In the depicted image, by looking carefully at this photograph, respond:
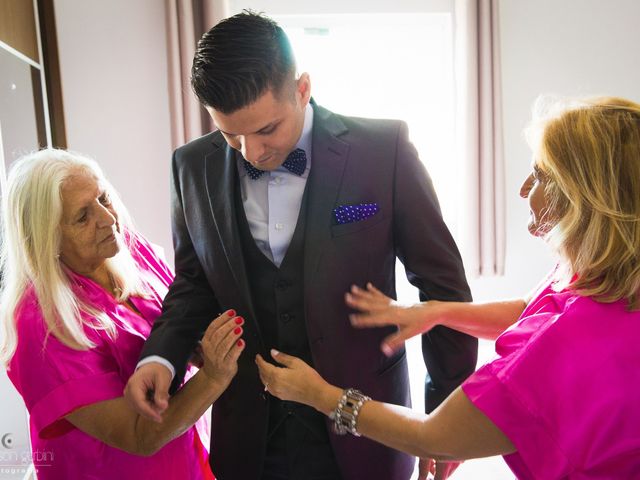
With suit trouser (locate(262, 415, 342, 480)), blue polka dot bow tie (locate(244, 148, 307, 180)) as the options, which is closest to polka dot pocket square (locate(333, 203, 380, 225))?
blue polka dot bow tie (locate(244, 148, 307, 180))

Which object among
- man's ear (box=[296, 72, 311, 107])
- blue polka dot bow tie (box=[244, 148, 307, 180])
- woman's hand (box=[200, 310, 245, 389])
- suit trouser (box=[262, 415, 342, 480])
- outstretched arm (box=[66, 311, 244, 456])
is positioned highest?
man's ear (box=[296, 72, 311, 107])

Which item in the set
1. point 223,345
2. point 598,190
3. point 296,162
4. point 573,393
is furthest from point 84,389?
point 598,190

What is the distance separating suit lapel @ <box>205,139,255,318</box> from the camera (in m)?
1.12

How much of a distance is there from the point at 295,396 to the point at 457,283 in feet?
1.45

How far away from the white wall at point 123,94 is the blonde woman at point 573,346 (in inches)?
101

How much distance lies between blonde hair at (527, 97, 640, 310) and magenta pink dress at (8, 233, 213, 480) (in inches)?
39.3

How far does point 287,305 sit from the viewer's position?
1.12m

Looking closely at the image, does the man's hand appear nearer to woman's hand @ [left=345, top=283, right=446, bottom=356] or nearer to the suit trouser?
the suit trouser

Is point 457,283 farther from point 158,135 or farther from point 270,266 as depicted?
point 158,135

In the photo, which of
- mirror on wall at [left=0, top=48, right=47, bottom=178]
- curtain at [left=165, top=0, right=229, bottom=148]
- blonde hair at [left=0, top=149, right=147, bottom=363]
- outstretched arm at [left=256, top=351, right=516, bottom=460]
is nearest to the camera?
outstretched arm at [left=256, top=351, right=516, bottom=460]

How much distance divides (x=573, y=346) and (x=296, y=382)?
1.72 feet

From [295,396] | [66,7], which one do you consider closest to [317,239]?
[295,396]

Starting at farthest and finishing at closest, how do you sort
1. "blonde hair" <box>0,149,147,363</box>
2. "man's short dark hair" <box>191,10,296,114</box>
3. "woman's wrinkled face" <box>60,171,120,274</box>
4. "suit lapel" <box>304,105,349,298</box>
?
1. "woman's wrinkled face" <box>60,171,120,274</box>
2. "blonde hair" <box>0,149,147,363</box>
3. "suit lapel" <box>304,105,349,298</box>
4. "man's short dark hair" <box>191,10,296,114</box>

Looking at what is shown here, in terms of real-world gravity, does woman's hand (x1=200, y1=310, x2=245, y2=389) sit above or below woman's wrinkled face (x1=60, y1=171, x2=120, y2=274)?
below
